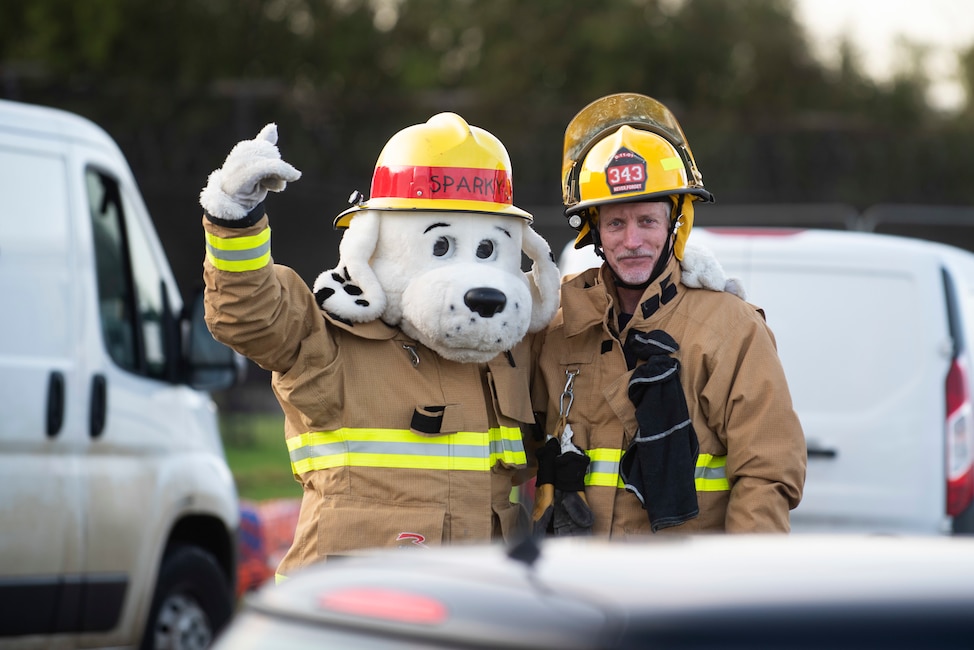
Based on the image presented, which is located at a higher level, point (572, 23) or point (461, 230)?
point (572, 23)

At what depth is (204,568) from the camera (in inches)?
240

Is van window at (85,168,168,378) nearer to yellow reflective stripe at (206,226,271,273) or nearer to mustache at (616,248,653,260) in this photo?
yellow reflective stripe at (206,226,271,273)

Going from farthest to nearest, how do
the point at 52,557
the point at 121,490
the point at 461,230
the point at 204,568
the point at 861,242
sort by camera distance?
the point at 861,242
the point at 204,568
the point at 121,490
the point at 52,557
the point at 461,230

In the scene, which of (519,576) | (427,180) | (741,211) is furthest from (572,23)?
(519,576)

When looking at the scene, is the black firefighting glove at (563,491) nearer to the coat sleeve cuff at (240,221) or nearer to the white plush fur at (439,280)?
the white plush fur at (439,280)

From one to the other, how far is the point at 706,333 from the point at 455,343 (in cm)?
69

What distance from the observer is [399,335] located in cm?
392

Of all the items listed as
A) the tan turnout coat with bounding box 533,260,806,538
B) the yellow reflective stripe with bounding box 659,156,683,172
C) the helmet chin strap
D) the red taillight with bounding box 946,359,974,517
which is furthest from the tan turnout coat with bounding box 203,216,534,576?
the red taillight with bounding box 946,359,974,517

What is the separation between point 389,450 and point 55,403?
1867mm

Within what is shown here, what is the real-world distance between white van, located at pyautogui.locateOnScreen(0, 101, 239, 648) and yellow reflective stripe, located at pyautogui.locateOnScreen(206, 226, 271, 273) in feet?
5.78

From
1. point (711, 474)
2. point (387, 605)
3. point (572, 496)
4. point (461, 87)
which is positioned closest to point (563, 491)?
point (572, 496)

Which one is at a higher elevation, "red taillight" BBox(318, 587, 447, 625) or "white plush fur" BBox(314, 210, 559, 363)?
"white plush fur" BBox(314, 210, 559, 363)

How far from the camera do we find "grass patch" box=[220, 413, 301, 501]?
14152 mm

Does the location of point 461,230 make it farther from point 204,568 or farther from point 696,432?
point 204,568
